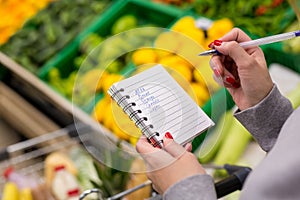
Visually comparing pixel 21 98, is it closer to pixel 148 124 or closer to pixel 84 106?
pixel 84 106

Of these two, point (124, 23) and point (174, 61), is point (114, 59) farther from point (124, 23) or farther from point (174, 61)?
point (124, 23)

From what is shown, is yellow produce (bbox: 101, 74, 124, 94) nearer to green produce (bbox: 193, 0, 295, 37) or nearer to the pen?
the pen

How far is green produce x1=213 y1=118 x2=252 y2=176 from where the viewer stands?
175 centimetres

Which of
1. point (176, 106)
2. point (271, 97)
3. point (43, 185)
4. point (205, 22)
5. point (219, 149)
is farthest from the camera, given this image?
point (205, 22)

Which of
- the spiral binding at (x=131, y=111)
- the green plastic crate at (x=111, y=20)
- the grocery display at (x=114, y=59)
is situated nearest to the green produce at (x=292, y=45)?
the grocery display at (x=114, y=59)

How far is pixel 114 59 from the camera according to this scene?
112cm

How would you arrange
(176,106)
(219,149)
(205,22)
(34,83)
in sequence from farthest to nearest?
(34,83) < (205,22) < (219,149) < (176,106)

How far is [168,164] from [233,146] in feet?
3.26

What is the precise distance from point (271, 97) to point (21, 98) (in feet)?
4.96

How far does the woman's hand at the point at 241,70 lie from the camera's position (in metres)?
0.94

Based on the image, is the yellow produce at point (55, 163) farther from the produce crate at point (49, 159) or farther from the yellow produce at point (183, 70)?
the yellow produce at point (183, 70)

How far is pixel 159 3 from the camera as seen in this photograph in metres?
2.37

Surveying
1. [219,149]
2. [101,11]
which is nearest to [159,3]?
[101,11]

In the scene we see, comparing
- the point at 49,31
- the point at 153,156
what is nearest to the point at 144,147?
the point at 153,156
